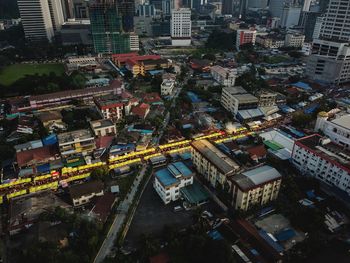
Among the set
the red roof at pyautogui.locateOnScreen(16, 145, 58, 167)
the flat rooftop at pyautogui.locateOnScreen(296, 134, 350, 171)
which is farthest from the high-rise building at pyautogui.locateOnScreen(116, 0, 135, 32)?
the flat rooftop at pyautogui.locateOnScreen(296, 134, 350, 171)

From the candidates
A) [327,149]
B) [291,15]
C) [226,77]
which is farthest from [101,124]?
[291,15]

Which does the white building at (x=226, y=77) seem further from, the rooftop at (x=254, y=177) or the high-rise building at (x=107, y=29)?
the high-rise building at (x=107, y=29)

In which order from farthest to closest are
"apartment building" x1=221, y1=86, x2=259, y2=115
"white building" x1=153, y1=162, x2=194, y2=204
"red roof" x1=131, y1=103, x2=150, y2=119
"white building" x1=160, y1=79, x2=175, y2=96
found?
1. "white building" x1=160, y1=79, x2=175, y2=96
2. "red roof" x1=131, y1=103, x2=150, y2=119
3. "apartment building" x1=221, y1=86, x2=259, y2=115
4. "white building" x1=153, y1=162, x2=194, y2=204

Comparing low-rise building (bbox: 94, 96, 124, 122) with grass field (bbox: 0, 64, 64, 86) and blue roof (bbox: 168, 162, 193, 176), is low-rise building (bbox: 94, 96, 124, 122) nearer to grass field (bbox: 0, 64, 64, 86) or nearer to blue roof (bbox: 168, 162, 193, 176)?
blue roof (bbox: 168, 162, 193, 176)

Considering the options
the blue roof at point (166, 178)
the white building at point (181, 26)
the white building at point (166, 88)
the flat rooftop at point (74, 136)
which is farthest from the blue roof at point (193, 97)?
the white building at point (181, 26)

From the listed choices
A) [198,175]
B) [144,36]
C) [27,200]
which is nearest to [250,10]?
[144,36]

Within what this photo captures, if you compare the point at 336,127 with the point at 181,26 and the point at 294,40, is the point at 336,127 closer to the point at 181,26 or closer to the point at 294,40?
the point at 294,40

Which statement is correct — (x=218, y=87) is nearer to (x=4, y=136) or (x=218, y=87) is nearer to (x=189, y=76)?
(x=189, y=76)
